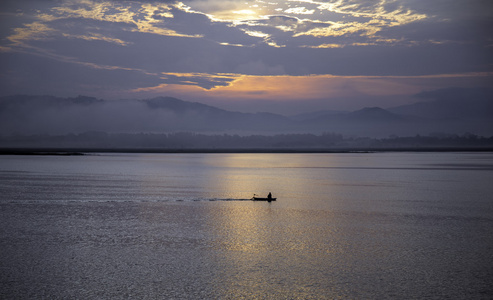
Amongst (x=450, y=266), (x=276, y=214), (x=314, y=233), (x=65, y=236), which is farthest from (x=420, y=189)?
(x=65, y=236)

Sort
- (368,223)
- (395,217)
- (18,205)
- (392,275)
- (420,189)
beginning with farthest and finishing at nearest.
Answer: (420,189)
(18,205)
(395,217)
(368,223)
(392,275)

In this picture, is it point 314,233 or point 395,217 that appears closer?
point 314,233

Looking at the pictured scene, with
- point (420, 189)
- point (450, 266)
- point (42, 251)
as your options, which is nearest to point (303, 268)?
point (450, 266)

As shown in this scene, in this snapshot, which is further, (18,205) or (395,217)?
(18,205)

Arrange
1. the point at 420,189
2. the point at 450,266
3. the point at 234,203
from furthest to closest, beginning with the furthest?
the point at 420,189 < the point at 234,203 < the point at 450,266

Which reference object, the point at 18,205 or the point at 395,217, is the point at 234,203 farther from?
A: the point at 18,205

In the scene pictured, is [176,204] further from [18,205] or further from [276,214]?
[18,205]

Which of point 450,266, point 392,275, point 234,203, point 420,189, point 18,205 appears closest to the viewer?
point 392,275

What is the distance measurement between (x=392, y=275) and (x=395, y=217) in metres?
10.7

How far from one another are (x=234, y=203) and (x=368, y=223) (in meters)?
9.84

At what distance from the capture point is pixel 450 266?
13922 mm

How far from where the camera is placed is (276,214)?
24234 mm

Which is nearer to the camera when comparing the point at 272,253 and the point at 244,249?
the point at 272,253

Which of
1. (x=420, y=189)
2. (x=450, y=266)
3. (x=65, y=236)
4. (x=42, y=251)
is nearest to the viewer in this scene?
(x=450, y=266)
